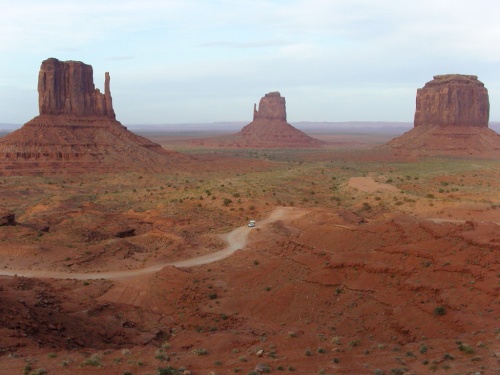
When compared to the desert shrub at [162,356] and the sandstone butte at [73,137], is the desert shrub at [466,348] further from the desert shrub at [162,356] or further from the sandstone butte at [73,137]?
the sandstone butte at [73,137]

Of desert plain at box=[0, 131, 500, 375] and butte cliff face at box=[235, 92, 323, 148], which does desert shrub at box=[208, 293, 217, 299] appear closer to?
desert plain at box=[0, 131, 500, 375]

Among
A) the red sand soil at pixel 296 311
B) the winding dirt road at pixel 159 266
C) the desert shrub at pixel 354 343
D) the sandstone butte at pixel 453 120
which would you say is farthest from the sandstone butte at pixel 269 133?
the desert shrub at pixel 354 343

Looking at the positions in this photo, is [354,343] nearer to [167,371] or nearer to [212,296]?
[167,371]

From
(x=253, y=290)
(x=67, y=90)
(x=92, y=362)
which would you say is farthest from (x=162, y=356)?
(x=67, y=90)

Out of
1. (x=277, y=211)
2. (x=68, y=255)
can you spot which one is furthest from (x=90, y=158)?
(x=68, y=255)

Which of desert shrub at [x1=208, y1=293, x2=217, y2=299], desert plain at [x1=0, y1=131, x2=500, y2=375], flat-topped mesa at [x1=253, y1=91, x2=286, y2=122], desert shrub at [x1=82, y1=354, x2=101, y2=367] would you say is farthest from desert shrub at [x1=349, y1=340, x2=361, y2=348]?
flat-topped mesa at [x1=253, y1=91, x2=286, y2=122]

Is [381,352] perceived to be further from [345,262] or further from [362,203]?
[362,203]
